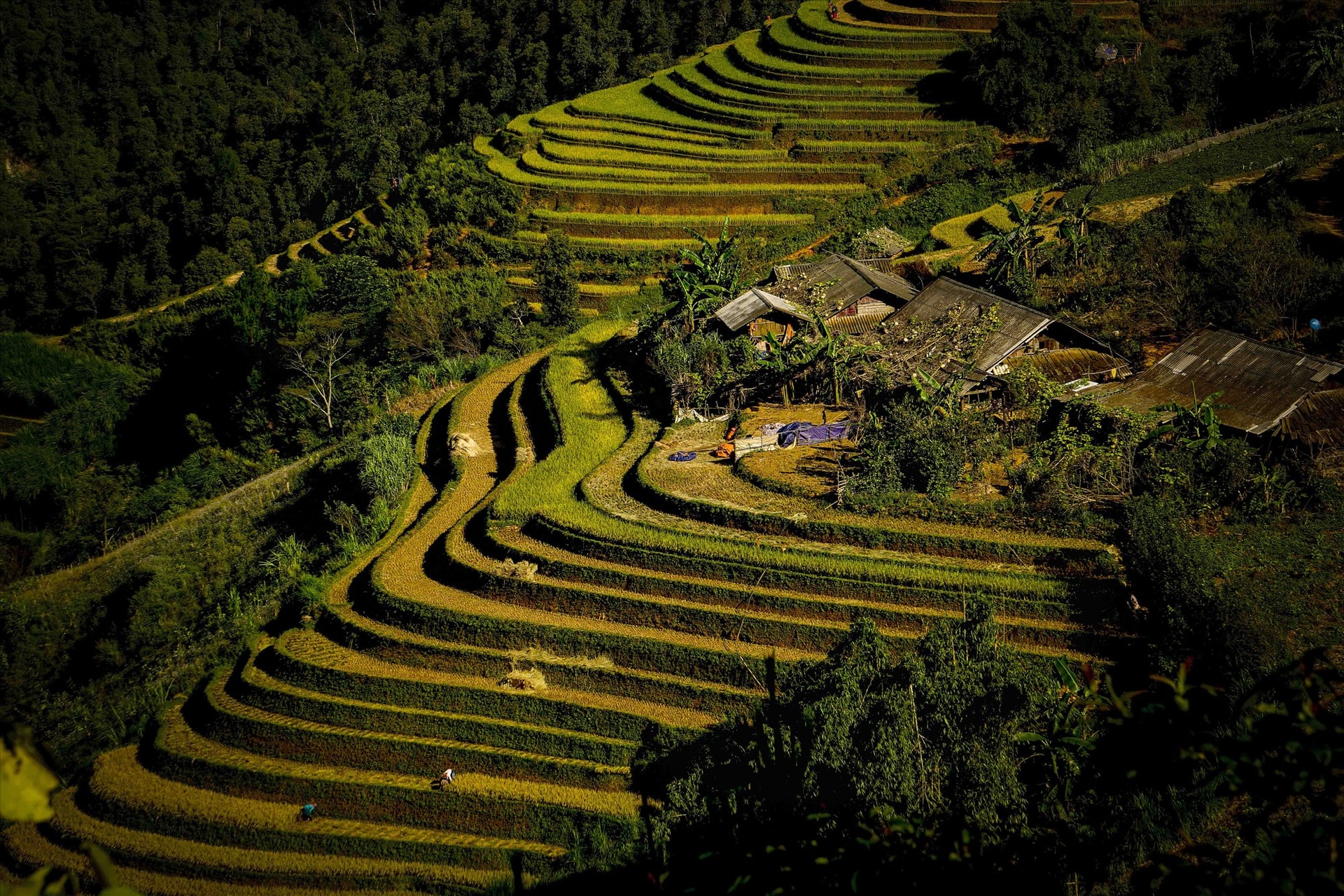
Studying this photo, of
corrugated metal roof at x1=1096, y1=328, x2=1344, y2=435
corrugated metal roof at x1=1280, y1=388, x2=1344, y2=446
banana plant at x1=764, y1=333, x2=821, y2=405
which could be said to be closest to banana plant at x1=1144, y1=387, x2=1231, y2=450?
corrugated metal roof at x1=1096, y1=328, x2=1344, y2=435

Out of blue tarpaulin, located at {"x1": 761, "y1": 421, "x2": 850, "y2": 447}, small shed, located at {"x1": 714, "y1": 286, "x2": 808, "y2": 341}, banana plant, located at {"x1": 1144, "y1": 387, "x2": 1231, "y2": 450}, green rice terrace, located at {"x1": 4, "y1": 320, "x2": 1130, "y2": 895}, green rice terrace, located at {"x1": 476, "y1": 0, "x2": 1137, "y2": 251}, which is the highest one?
green rice terrace, located at {"x1": 476, "y1": 0, "x2": 1137, "y2": 251}

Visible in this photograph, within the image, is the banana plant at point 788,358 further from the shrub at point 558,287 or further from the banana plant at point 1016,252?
the shrub at point 558,287

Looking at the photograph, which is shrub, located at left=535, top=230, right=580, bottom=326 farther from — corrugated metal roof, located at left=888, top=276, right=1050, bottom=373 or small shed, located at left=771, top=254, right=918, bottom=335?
corrugated metal roof, located at left=888, top=276, right=1050, bottom=373

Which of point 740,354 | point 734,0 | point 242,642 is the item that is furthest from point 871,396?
point 734,0

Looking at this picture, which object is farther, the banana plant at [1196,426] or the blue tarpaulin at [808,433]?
the blue tarpaulin at [808,433]

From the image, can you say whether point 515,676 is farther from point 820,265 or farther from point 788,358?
point 820,265

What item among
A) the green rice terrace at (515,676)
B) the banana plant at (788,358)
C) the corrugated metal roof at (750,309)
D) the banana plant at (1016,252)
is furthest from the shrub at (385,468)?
the banana plant at (1016,252)
